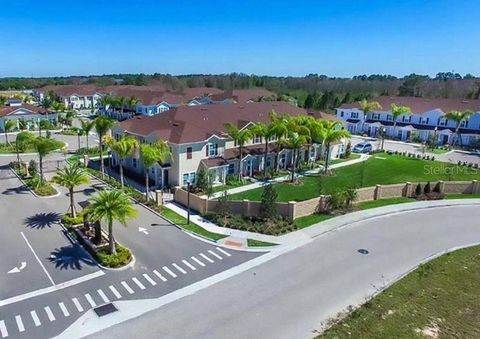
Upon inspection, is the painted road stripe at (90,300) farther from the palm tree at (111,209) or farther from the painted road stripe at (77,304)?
the palm tree at (111,209)

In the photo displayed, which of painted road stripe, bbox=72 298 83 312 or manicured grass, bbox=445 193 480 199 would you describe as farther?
manicured grass, bbox=445 193 480 199

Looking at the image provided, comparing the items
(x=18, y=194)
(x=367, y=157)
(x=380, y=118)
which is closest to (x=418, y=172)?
(x=367, y=157)

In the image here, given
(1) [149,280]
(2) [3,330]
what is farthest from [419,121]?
(2) [3,330]

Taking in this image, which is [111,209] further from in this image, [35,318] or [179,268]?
[35,318]

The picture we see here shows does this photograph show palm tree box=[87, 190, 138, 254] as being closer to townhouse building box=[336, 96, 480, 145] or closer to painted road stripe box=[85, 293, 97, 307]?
painted road stripe box=[85, 293, 97, 307]

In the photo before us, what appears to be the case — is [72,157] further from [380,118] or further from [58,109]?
[380,118]

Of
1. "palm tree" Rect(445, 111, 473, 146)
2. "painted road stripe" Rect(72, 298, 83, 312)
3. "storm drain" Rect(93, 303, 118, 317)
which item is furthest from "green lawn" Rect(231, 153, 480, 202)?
"painted road stripe" Rect(72, 298, 83, 312)

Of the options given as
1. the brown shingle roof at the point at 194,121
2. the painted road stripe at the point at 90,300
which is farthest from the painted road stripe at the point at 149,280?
the brown shingle roof at the point at 194,121
